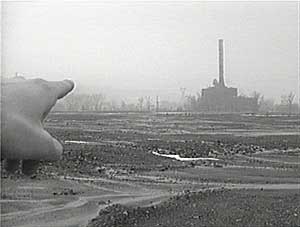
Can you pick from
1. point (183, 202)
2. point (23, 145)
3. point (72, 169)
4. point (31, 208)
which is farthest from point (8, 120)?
point (72, 169)

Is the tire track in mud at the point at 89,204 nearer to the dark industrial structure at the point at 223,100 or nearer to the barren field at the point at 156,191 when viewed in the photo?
the barren field at the point at 156,191

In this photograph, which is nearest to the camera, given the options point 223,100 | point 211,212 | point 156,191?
point 211,212

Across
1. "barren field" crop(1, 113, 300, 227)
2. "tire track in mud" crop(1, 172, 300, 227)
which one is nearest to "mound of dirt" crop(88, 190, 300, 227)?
"barren field" crop(1, 113, 300, 227)

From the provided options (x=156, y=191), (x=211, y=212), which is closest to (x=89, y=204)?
(x=156, y=191)

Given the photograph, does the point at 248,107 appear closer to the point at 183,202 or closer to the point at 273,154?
the point at 273,154

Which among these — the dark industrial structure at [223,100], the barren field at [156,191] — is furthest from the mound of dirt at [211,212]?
the dark industrial structure at [223,100]

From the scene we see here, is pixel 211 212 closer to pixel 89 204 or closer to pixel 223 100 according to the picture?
pixel 89 204

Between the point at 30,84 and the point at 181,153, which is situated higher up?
the point at 30,84

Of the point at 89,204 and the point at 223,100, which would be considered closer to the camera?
the point at 89,204
